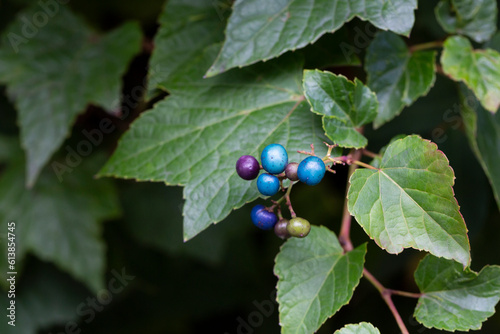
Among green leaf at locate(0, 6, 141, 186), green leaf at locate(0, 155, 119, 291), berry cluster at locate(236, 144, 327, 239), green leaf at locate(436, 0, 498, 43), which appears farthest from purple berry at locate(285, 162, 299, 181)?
green leaf at locate(0, 155, 119, 291)

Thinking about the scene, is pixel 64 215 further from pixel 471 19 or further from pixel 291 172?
pixel 471 19

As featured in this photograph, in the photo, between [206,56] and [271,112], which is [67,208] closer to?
[206,56]

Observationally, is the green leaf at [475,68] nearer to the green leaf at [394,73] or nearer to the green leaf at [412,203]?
the green leaf at [394,73]

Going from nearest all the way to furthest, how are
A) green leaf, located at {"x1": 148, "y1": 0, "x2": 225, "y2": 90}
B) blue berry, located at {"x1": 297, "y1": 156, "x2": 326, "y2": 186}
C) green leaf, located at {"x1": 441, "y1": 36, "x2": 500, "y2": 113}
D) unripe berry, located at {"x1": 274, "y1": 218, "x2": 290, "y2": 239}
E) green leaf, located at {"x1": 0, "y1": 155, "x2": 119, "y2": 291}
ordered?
blue berry, located at {"x1": 297, "y1": 156, "x2": 326, "y2": 186} < unripe berry, located at {"x1": 274, "y1": 218, "x2": 290, "y2": 239} < green leaf, located at {"x1": 441, "y1": 36, "x2": 500, "y2": 113} < green leaf, located at {"x1": 148, "y1": 0, "x2": 225, "y2": 90} < green leaf, located at {"x1": 0, "y1": 155, "x2": 119, "y2": 291}

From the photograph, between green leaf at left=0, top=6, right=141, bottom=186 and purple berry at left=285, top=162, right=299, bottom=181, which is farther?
green leaf at left=0, top=6, right=141, bottom=186

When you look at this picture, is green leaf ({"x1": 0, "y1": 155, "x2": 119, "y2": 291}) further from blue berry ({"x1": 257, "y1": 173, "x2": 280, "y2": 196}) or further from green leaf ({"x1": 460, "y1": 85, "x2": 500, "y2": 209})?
green leaf ({"x1": 460, "y1": 85, "x2": 500, "y2": 209})

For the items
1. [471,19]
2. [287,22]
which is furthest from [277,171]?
[471,19]
